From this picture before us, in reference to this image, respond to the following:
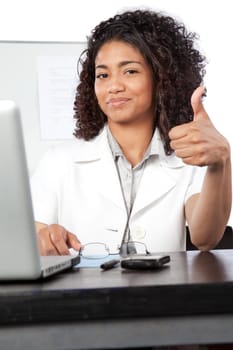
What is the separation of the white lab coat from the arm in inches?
7.1

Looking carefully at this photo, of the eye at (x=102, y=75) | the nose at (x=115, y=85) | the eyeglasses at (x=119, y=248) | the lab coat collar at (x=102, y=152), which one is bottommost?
the eyeglasses at (x=119, y=248)

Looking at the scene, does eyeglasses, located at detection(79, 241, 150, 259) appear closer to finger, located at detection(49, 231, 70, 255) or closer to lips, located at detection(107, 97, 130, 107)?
finger, located at detection(49, 231, 70, 255)

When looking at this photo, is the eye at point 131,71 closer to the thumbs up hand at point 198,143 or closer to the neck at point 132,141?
the neck at point 132,141

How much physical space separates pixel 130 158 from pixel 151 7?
126 centimetres

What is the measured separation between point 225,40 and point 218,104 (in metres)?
0.33

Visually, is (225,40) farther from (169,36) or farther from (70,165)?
(70,165)

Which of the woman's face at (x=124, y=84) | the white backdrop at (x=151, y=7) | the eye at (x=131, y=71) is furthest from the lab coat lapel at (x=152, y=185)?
the white backdrop at (x=151, y=7)

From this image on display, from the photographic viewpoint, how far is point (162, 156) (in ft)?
5.73

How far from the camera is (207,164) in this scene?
1.11 meters

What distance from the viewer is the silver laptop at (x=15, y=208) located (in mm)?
665

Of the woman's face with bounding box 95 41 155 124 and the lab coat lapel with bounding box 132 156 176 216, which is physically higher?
the woman's face with bounding box 95 41 155 124

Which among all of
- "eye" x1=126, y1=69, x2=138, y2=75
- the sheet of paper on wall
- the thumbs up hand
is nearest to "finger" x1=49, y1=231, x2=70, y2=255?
the thumbs up hand

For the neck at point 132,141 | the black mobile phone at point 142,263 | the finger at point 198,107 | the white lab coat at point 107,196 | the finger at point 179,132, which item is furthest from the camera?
the neck at point 132,141

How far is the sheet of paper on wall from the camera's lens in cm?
266
